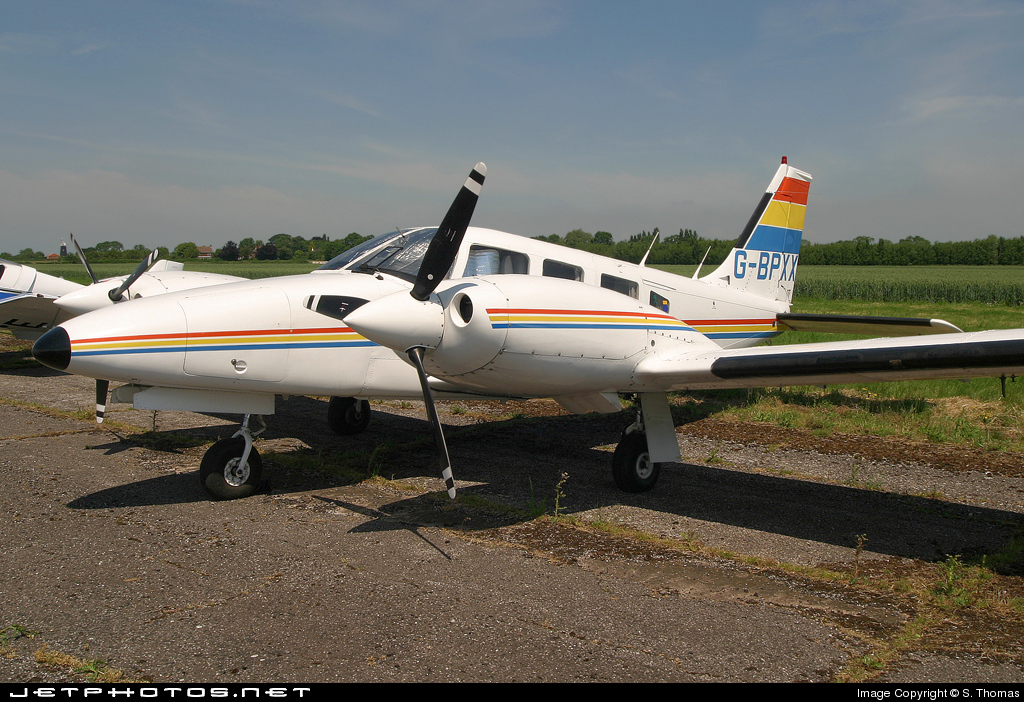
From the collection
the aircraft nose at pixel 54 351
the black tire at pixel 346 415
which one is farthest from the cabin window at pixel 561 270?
the aircraft nose at pixel 54 351

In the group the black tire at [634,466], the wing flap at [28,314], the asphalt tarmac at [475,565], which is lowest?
the asphalt tarmac at [475,565]

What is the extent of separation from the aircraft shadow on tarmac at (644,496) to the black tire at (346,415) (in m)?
0.17

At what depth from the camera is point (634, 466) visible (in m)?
7.62

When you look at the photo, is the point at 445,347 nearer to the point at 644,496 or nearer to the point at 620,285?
the point at 644,496

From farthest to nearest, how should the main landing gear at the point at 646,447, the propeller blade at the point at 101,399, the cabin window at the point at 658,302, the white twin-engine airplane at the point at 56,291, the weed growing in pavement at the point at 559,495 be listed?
the white twin-engine airplane at the point at 56,291 → the cabin window at the point at 658,302 → the main landing gear at the point at 646,447 → the propeller blade at the point at 101,399 → the weed growing in pavement at the point at 559,495

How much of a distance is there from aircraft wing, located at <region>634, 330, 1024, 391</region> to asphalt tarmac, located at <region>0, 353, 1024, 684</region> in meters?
1.42

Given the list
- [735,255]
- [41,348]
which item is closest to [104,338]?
[41,348]

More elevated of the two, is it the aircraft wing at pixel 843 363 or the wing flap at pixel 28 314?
the aircraft wing at pixel 843 363

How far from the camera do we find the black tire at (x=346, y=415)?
33.6 ft

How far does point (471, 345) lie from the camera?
5867mm

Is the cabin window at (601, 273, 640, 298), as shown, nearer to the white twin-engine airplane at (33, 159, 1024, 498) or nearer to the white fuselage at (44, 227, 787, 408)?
the white twin-engine airplane at (33, 159, 1024, 498)

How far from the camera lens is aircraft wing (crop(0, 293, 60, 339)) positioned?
1514 cm

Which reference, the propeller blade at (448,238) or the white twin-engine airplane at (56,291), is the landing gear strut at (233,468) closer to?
the propeller blade at (448,238)

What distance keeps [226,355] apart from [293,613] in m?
2.84
